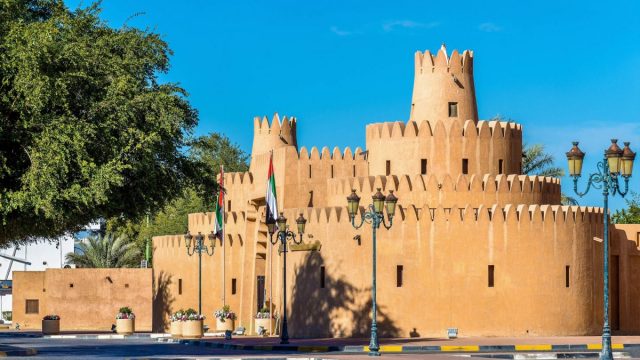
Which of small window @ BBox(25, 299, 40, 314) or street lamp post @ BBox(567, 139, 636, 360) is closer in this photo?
street lamp post @ BBox(567, 139, 636, 360)

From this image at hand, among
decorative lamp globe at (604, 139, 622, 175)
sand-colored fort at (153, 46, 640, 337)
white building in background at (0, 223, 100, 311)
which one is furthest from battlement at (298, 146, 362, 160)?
white building in background at (0, 223, 100, 311)

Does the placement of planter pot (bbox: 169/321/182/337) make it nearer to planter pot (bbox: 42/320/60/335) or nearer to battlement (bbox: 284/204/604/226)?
battlement (bbox: 284/204/604/226)

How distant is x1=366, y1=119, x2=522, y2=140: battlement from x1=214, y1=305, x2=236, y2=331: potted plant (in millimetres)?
8795

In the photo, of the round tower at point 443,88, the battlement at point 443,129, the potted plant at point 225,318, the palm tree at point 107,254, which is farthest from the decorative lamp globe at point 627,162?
the palm tree at point 107,254

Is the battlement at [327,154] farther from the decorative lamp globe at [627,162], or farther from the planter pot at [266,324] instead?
the decorative lamp globe at [627,162]

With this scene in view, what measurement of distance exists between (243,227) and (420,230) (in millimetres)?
12619

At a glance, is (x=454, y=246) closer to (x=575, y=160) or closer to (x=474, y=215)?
(x=474, y=215)

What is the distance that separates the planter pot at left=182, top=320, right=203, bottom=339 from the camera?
4603 cm

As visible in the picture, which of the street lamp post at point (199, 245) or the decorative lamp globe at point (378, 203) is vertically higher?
the decorative lamp globe at point (378, 203)

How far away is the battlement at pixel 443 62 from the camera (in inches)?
1857

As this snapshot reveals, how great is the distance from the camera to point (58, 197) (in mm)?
26047

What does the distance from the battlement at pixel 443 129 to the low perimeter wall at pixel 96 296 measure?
1968cm

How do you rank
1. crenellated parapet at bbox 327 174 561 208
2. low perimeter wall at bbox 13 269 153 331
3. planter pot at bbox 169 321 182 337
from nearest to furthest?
crenellated parapet at bbox 327 174 561 208
planter pot at bbox 169 321 182 337
low perimeter wall at bbox 13 269 153 331

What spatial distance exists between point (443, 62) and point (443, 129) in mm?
3415
